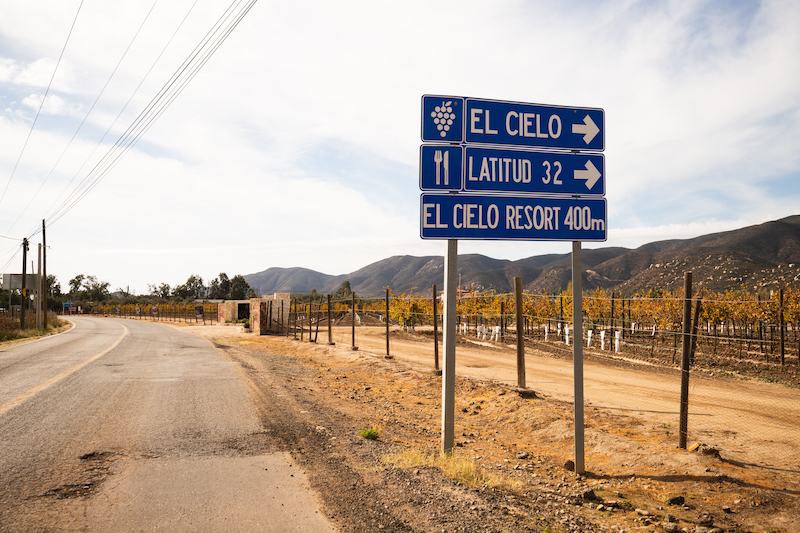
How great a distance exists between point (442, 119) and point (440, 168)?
0.61 metres

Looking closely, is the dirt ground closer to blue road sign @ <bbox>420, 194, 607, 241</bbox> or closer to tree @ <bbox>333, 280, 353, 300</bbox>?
blue road sign @ <bbox>420, 194, 607, 241</bbox>

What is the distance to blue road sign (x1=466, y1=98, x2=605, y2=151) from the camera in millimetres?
5672

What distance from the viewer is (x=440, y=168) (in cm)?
549

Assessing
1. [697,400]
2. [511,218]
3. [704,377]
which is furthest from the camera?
[704,377]

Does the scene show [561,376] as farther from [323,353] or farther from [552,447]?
[323,353]

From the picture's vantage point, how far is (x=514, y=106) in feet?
19.0

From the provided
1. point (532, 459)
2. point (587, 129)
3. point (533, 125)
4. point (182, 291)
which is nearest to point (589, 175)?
point (587, 129)

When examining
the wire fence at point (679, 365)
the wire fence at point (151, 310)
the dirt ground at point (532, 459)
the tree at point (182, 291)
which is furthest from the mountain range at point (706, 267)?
the tree at point (182, 291)

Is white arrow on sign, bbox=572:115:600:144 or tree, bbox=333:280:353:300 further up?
white arrow on sign, bbox=572:115:600:144

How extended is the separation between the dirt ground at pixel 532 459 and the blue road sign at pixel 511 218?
2.69 meters

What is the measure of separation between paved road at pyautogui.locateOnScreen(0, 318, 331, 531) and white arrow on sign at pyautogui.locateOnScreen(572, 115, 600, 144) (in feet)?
17.3

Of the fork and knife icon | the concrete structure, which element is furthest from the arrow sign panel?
the concrete structure

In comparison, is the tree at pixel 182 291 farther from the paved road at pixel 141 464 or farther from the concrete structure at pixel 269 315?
the paved road at pixel 141 464

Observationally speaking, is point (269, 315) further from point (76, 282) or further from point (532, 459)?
point (76, 282)
